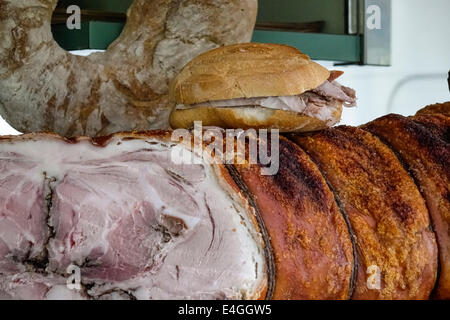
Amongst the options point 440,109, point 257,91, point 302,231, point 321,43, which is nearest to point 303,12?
point 321,43

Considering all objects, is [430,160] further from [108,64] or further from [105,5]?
[105,5]

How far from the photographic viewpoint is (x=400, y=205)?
1.36m

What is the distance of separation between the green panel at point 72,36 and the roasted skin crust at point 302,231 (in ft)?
3.11

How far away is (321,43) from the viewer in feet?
9.12

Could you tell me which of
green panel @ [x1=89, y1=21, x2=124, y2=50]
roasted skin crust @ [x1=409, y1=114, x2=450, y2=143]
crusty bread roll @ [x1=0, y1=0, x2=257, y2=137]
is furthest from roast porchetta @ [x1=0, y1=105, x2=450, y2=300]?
green panel @ [x1=89, y1=21, x2=124, y2=50]

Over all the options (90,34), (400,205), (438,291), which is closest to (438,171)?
(400,205)

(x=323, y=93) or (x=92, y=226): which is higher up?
(x=323, y=93)

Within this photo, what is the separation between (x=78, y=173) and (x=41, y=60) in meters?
0.61

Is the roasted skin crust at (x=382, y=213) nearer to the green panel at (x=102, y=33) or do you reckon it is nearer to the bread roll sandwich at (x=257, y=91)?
the bread roll sandwich at (x=257, y=91)

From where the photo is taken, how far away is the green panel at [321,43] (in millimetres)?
2615

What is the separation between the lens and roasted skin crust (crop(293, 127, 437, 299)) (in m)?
1.31

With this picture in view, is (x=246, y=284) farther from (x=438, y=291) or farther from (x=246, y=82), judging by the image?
(x=438, y=291)
